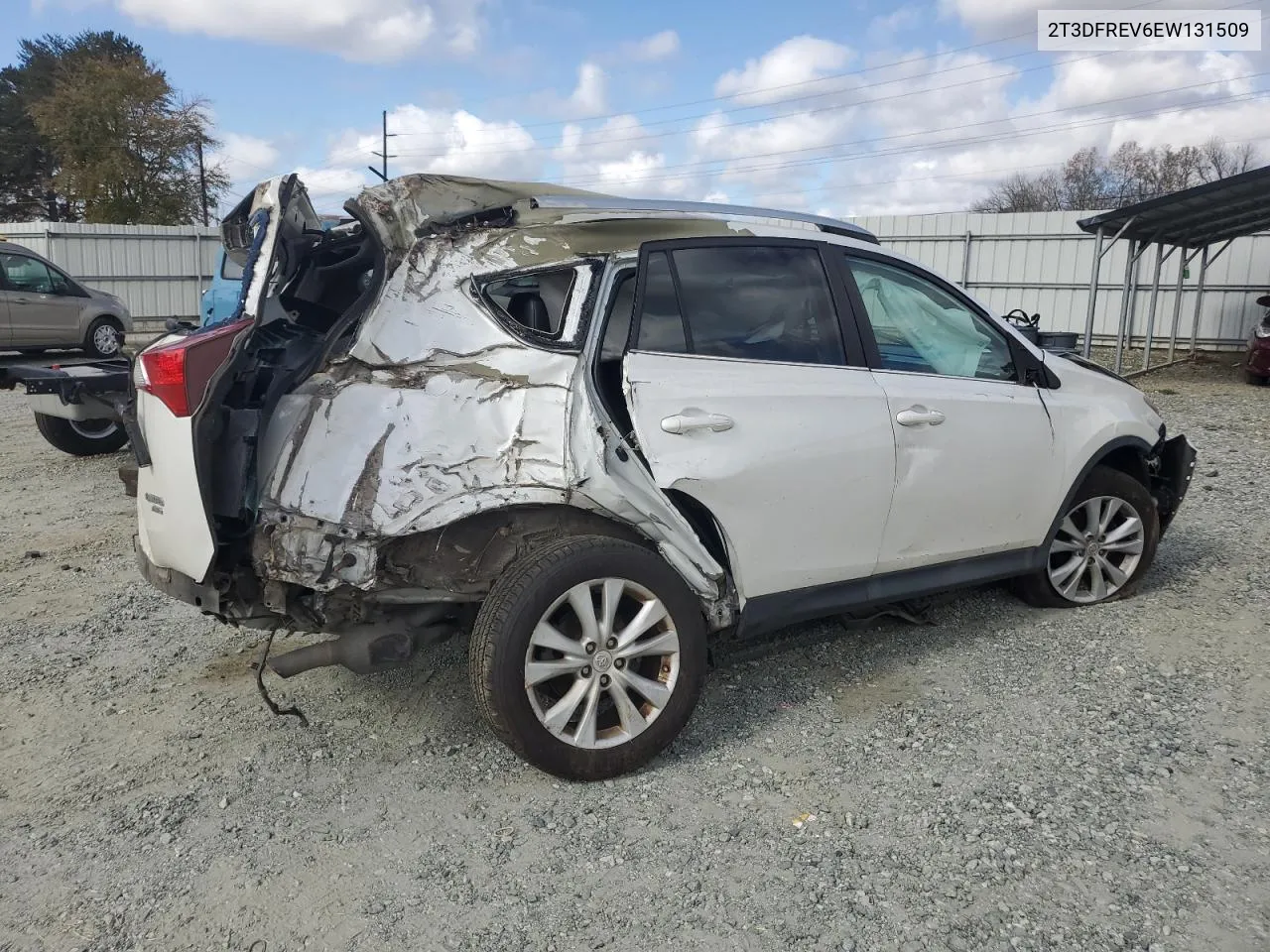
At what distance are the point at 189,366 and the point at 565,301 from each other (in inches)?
47.4

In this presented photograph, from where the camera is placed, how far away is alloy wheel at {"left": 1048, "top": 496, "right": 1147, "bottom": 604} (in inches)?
184

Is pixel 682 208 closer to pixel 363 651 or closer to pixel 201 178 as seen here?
pixel 363 651

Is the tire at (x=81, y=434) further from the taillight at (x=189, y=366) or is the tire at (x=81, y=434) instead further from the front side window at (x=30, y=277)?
the front side window at (x=30, y=277)

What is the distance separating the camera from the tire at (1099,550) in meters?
4.64

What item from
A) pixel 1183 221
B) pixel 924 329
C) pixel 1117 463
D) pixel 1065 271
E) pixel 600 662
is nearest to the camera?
pixel 600 662

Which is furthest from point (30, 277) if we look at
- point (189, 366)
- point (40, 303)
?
point (189, 366)

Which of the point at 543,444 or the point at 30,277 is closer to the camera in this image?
the point at 543,444

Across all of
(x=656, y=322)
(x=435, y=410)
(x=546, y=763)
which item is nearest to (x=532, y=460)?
(x=435, y=410)

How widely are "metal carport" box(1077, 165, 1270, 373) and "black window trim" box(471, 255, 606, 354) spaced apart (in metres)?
11.7

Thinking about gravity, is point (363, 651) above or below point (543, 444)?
below

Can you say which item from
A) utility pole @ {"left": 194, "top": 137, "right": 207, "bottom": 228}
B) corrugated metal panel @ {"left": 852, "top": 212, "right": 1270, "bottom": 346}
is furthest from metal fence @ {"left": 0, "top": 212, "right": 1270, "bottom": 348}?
utility pole @ {"left": 194, "top": 137, "right": 207, "bottom": 228}

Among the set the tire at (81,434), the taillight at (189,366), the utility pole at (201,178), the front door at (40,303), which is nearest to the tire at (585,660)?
the taillight at (189,366)

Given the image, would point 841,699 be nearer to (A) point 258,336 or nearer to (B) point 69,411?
(A) point 258,336

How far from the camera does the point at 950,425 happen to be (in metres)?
3.91
